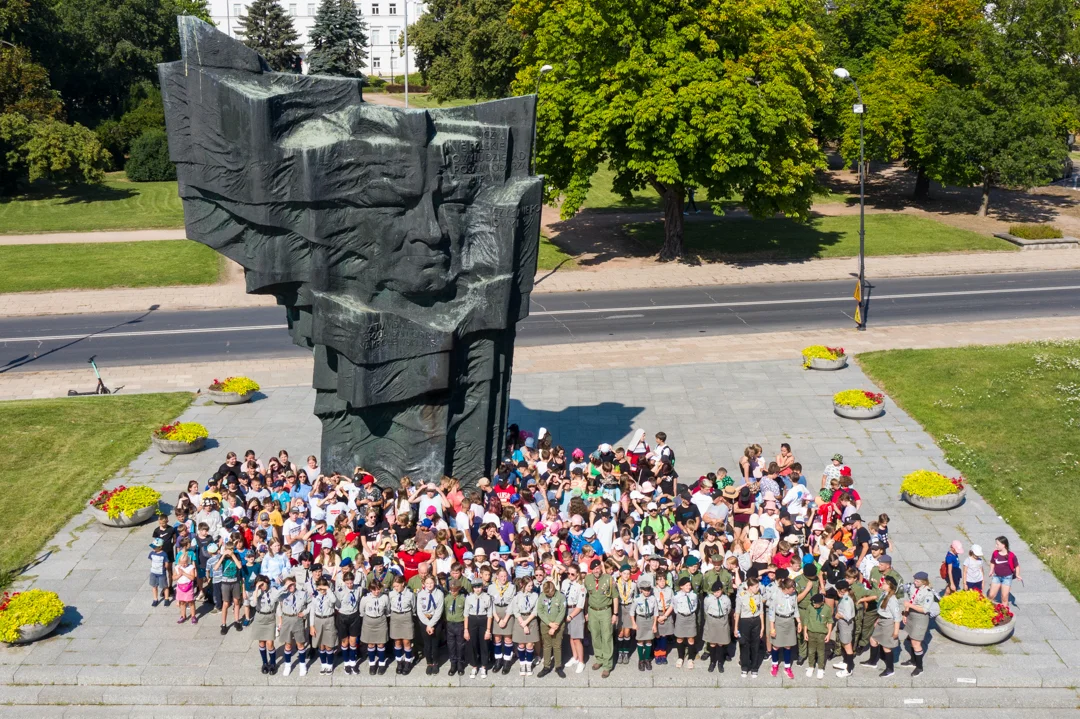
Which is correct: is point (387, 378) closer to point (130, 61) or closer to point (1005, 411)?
point (1005, 411)

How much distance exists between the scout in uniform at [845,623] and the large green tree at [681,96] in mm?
24638

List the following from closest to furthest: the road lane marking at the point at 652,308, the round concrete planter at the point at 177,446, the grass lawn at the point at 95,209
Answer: the round concrete planter at the point at 177,446, the road lane marking at the point at 652,308, the grass lawn at the point at 95,209

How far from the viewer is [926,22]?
50062 millimetres

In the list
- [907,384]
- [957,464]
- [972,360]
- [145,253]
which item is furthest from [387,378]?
[145,253]

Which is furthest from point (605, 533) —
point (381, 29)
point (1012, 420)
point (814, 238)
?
point (381, 29)

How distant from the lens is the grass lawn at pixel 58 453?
751 inches

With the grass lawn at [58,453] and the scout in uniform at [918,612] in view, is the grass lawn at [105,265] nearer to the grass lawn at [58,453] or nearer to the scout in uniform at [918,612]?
the grass lawn at [58,453]

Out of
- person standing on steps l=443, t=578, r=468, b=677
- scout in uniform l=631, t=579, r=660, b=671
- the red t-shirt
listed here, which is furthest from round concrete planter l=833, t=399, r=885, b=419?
person standing on steps l=443, t=578, r=468, b=677

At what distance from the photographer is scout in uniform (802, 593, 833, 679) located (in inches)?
544

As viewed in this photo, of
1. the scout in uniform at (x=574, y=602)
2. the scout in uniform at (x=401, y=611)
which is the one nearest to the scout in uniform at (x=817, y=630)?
the scout in uniform at (x=574, y=602)

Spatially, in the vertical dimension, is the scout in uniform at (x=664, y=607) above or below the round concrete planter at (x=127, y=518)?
above

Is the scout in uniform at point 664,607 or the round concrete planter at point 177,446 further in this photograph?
the round concrete planter at point 177,446

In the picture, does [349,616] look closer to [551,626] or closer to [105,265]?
[551,626]

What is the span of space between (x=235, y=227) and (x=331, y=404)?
12.1 ft
